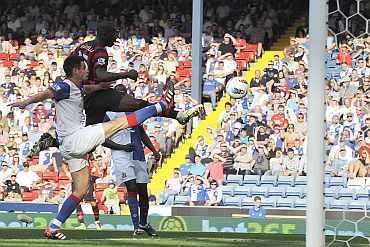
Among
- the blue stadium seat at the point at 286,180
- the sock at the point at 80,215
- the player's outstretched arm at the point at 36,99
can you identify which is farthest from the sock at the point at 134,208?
the blue stadium seat at the point at 286,180

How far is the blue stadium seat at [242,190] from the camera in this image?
21.3 m

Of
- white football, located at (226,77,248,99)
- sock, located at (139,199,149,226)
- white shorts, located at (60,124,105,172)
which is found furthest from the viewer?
white football, located at (226,77,248,99)

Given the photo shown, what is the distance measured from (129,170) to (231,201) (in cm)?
751

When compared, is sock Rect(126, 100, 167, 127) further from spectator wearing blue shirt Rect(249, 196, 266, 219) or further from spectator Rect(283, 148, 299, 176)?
spectator Rect(283, 148, 299, 176)

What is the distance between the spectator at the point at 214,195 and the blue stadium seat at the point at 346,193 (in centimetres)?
322

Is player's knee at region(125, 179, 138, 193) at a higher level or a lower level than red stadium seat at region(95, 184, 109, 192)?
higher

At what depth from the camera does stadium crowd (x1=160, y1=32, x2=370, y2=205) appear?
774 inches

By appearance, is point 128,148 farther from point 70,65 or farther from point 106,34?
point 70,65

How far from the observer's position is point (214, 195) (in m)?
20.8

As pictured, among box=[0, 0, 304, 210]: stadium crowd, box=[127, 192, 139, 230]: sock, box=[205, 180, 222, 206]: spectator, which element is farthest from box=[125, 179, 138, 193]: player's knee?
box=[0, 0, 304, 210]: stadium crowd

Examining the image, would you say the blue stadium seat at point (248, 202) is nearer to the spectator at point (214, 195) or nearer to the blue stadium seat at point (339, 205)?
the spectator at point (214, 195)

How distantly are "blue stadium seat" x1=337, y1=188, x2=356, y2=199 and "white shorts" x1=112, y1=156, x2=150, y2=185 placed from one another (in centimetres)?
420

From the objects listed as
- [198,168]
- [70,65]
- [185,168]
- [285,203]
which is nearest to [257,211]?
[285,203]

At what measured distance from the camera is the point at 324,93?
8.76 metres
